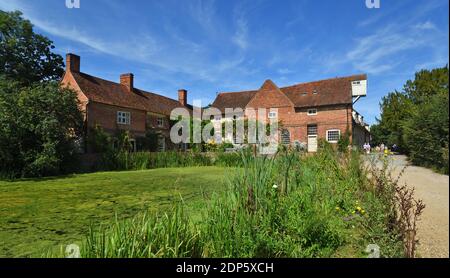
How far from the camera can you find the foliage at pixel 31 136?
13.5 metres

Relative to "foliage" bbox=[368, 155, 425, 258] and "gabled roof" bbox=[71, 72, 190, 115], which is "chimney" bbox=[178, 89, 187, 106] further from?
"foliage" bbox=[368, 155, 425, 258]

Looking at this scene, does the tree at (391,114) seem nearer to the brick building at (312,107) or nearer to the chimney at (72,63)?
the brick building at (312,107)

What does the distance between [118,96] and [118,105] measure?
178 centimetres

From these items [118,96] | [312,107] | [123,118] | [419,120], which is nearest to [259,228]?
[419,120]

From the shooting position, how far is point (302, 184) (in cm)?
511

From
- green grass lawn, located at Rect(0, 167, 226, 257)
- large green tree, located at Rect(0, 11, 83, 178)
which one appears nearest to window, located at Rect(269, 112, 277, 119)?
large green tree, located at Rect(0, 11, 83, 178)

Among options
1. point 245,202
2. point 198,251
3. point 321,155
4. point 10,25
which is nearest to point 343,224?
point 245,202

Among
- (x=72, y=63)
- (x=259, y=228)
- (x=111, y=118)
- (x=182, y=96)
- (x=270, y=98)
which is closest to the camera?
(x=259, y=228)

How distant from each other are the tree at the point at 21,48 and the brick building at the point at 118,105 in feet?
7.24

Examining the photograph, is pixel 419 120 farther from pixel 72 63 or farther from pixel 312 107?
pixel 72 63

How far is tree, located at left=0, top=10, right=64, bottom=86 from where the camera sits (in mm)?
18438

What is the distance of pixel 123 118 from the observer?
27.1 meters

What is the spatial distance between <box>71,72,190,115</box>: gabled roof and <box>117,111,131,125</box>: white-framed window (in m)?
0.68

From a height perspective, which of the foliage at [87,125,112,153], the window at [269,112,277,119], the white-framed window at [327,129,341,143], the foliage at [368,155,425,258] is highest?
the window at [269,112,277,119]
